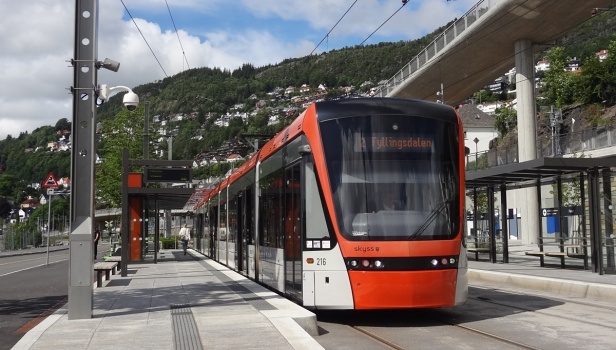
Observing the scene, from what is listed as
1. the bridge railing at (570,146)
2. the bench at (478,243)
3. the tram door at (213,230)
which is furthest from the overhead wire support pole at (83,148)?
the bridge railing at (570,146)

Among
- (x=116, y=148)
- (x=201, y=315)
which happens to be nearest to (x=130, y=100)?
(x=201, y=315)

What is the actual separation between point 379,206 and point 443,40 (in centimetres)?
3650

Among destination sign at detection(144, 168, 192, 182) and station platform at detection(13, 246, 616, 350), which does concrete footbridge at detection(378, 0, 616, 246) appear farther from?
station platform at detection(13, 246, 616, 350)

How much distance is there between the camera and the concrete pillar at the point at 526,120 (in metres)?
42.7

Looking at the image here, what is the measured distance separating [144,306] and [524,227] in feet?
110

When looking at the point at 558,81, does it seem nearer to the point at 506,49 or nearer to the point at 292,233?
the point at 506,49

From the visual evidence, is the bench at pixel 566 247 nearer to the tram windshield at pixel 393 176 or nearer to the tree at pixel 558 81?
the tram windshield at pixel 393 176

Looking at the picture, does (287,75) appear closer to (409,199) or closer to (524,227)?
(524,227)

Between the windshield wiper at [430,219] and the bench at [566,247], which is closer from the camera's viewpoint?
the windshield wiper at [430,219]

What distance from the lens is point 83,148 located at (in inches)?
468

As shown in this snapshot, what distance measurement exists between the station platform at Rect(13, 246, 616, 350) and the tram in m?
0.87

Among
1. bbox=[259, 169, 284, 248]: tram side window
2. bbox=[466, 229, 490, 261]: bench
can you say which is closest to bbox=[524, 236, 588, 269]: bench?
bbox=[466, 229, 490, 261]: bench

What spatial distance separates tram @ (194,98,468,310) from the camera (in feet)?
37.2

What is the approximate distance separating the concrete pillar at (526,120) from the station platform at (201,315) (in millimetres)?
23135
